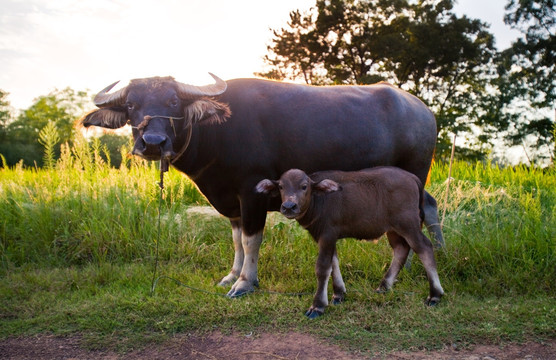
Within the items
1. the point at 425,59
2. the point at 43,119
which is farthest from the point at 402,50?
the point at 43,119

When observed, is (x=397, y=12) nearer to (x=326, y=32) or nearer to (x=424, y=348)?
(x=326, y=32)

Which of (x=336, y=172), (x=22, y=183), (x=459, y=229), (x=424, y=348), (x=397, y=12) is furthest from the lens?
(x=397, y=12)

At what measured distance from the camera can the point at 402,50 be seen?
80.4 ft

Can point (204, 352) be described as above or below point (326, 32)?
below

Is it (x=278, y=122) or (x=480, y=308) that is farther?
(x=278, y=122)

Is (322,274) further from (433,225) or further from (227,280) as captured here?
(433,225)

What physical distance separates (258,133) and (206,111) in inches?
23.6

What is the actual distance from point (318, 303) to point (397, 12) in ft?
82.8

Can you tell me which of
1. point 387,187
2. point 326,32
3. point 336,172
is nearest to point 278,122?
point 336,172

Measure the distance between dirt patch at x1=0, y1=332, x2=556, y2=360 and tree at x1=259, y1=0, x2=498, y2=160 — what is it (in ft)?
71.5

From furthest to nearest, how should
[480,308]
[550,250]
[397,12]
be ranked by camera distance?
[397,12], [550,250], [480,308]

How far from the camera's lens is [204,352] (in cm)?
394

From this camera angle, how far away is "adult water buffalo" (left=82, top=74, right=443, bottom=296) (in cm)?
470

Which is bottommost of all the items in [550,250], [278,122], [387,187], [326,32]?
[550,250]
